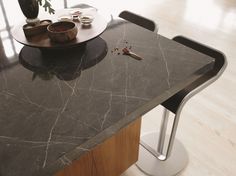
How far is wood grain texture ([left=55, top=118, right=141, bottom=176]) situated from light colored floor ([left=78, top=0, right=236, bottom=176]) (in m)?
0.33

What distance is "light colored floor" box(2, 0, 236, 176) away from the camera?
70.5 inches

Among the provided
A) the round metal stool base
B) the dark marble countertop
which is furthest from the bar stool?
the dark marble countertop

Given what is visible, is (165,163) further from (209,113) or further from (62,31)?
(62,31)

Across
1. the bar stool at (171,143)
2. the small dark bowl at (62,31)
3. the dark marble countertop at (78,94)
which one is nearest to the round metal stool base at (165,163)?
the bar stool at (171,143)

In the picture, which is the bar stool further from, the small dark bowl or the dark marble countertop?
the small dark bowl

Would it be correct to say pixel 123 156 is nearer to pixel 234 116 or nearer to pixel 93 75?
pixel 93 75

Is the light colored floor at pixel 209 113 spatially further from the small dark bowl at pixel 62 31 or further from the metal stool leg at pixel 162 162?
the small dark bowl at pixel 62 31

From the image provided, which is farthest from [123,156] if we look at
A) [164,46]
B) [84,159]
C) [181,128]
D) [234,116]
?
[234,116]

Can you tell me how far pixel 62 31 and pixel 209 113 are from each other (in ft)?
5.07

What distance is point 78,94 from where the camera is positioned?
1.01m

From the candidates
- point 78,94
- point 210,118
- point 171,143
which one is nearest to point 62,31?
point 78,94

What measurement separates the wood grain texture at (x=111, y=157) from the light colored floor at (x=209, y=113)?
325 millimetres

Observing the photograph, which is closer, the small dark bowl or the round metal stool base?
the small dark bowl

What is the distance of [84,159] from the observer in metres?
1.13
